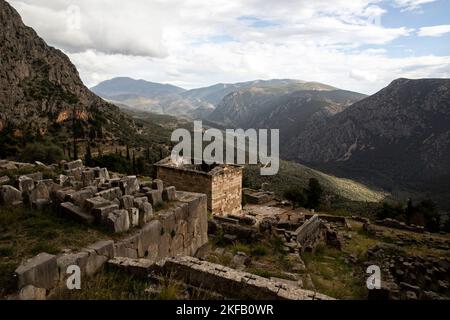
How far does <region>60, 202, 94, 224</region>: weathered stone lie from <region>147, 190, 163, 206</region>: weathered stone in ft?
5.23

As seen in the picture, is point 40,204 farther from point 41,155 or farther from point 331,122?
point 331,122

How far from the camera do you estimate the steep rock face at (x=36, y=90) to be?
2682 inches

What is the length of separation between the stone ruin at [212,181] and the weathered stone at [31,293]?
12.6 meters

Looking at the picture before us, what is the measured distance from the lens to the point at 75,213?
6871 mm

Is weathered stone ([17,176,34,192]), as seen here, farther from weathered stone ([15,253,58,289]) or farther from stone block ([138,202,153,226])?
weathered stone ([15,253,58,289])

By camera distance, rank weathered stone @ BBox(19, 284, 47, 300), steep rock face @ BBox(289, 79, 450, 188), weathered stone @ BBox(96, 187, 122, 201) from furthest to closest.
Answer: steep rock face @ BBox(289, 79, 450, 188) → weathered stone @ BBox(96, 187, 122, 201) → weathered stone @ BBox(19, 284, 47, 300)

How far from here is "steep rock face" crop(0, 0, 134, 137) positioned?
6812cm

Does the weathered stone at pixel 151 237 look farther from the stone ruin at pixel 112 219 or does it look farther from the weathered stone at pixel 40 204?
the weathered stone at pixel 40 204

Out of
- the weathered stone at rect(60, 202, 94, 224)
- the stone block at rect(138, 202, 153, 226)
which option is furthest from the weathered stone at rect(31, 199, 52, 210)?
the stone block at rect(138, 202, 153, 226)

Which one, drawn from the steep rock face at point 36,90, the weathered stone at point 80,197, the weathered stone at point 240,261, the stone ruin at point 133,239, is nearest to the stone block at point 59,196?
the stone ruin at point 133,239

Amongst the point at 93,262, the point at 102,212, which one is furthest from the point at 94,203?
the point at 93,262
